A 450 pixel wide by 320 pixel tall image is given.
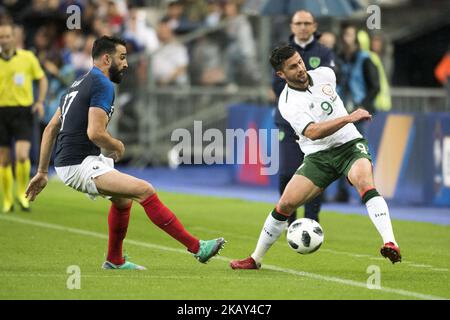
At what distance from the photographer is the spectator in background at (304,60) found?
1385 cm

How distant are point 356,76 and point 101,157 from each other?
8.32m

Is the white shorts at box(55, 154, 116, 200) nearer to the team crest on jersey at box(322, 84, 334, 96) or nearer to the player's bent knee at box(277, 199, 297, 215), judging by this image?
the player's bent knee at box(277, 199, 297, 215)

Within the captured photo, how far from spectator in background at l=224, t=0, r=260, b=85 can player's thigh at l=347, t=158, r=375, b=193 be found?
13.3 metres

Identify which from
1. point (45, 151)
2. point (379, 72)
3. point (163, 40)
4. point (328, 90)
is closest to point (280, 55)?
point (328, 90)

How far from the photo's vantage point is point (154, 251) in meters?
12.6

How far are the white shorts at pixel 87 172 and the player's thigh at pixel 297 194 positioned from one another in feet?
5.20

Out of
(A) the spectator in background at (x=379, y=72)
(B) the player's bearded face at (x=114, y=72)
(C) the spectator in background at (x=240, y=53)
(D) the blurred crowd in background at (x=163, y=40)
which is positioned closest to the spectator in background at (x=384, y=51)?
(D) the blurred crowd in background at (x=163, y=40)

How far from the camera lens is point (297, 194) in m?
11.0

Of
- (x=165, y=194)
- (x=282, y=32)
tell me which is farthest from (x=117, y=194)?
(x=282, y=32)

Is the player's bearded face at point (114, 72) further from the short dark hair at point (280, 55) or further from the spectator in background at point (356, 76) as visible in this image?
the spectator in background at point (356, 76)

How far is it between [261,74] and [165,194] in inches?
194

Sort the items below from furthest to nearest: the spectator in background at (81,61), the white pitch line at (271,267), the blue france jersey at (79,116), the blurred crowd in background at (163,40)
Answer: the spectator in background at (81,61), the blurred crowd in background at (163,40), the blue france jersey at (79,116), the white pitch line at (271,267)

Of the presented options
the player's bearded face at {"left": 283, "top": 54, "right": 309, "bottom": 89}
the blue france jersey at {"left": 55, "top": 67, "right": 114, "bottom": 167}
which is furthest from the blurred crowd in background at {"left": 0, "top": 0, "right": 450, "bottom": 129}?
the blue france jersey at {"left": 55, "top": 67, "right": 114, "bottom": 167}
